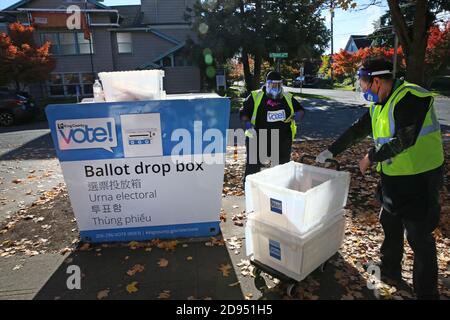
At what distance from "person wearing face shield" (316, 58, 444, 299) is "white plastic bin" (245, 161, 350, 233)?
399 millimetres

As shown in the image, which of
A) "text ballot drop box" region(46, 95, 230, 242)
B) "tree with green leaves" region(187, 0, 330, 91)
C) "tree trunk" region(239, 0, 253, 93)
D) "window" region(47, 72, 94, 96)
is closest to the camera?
"text ballot drop box" region(46, 95, 230, 242)

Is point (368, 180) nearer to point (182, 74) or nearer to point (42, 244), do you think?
point (42, 244)

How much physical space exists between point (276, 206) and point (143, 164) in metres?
1.71

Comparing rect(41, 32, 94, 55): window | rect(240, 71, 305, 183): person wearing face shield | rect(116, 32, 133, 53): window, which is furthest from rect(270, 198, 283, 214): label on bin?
rect(41, 32, 94, 55): window

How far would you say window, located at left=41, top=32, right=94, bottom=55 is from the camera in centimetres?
2492

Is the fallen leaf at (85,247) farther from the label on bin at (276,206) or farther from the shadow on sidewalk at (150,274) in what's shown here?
the label on bin at (276,206)

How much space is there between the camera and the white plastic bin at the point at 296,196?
2801 mm

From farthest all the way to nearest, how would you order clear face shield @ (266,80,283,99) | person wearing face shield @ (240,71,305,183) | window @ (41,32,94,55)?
window @ (41,32,94,55), person wearing face shield @ (240,71,305,183), clear face shield @ (266,80,283,99)

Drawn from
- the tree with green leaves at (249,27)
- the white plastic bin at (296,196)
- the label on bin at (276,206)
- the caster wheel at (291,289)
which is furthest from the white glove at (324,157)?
the tree with green leaves at (249,27)

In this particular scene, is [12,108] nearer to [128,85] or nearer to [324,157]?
[128,85]

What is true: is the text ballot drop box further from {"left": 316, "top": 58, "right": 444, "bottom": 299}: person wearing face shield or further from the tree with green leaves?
the tree with green leaves

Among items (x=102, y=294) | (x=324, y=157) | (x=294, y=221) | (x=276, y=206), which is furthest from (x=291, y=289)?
(x=102, y=294)

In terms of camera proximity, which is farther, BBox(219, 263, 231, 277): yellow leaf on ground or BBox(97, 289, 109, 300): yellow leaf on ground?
BBox(219, 263, 231, 277): yellow leaf on ground

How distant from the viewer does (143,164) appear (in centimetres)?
389
